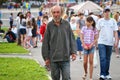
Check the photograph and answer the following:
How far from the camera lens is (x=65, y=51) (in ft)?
30.0

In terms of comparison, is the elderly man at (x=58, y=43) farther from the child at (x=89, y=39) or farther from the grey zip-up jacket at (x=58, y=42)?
the child at (x=89, y=39)

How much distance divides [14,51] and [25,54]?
0.90 m

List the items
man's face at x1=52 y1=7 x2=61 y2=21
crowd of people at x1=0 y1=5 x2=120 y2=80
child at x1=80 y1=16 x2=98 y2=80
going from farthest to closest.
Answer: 1. child at x1=80 y1=16 x2=98 y2=80
2. crowd of people at x1=0 y1=5 x2=120 y2=80
3. man's face at x1=52 y1=7 x2=61 y2=21

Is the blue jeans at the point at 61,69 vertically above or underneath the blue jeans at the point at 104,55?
above

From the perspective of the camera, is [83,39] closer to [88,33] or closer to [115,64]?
[88,33]

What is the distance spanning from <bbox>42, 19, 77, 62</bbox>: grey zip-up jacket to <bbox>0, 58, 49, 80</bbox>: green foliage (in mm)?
3384

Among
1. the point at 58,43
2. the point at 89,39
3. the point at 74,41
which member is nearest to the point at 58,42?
the point at 58,43

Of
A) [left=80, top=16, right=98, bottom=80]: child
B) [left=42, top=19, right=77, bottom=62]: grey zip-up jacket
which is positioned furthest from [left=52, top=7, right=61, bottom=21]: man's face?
[left=80, top=16, right=98, bottom=80]: child

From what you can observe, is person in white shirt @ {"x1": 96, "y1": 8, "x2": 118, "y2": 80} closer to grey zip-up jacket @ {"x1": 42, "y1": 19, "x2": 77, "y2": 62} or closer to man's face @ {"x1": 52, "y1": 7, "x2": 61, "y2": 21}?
grey zip-up jacket @ {"x1": 42, "y1": 19, "x2": 77, "y2": 62}

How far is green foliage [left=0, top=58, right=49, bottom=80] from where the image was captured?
12685 millimetres

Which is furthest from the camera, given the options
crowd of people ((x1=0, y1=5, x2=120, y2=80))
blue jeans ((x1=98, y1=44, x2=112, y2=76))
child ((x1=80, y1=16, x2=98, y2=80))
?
blue jeans ((x1=98, y1=44, x2=112, y2=76))

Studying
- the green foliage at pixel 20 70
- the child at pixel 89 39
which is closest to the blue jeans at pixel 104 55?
the child at pixel 89 39

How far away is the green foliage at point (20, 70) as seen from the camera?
1269 cm

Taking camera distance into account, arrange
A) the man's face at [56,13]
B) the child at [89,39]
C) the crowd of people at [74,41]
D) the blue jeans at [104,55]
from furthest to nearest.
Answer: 1. the blue jeans at [104,55]
2. the child at [89,39]
3. the crowd of people at [74,41]
4. the man's face at [56,13]
